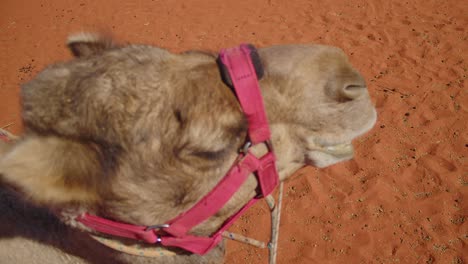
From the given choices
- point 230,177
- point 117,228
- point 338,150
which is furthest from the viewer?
point 338,150

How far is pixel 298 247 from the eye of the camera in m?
3.76

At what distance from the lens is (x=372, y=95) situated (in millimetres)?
5441

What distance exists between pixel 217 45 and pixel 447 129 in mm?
4484

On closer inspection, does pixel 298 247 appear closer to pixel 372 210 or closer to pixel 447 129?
pixel 372 210

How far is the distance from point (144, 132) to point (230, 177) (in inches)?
14.7

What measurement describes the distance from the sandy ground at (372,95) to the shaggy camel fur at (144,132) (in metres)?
0.58

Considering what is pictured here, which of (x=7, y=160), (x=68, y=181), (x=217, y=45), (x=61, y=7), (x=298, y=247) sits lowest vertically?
(x=298, y=247)

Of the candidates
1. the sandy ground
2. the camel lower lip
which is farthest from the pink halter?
the sandy ground

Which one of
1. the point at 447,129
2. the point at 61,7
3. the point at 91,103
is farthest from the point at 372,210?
the point at 61,7

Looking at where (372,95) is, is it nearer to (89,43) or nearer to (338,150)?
(338,150)

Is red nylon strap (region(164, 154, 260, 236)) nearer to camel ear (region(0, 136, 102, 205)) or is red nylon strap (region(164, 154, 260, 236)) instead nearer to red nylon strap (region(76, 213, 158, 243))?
red nylon strap (region(76, 213, 158, 243))

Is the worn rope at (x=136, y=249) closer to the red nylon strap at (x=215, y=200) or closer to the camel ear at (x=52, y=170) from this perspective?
the red nylon strap at (x=215, y=200)

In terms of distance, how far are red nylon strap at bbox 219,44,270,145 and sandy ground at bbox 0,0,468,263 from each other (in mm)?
740

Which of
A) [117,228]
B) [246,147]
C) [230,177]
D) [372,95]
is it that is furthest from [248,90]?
[372,95]
